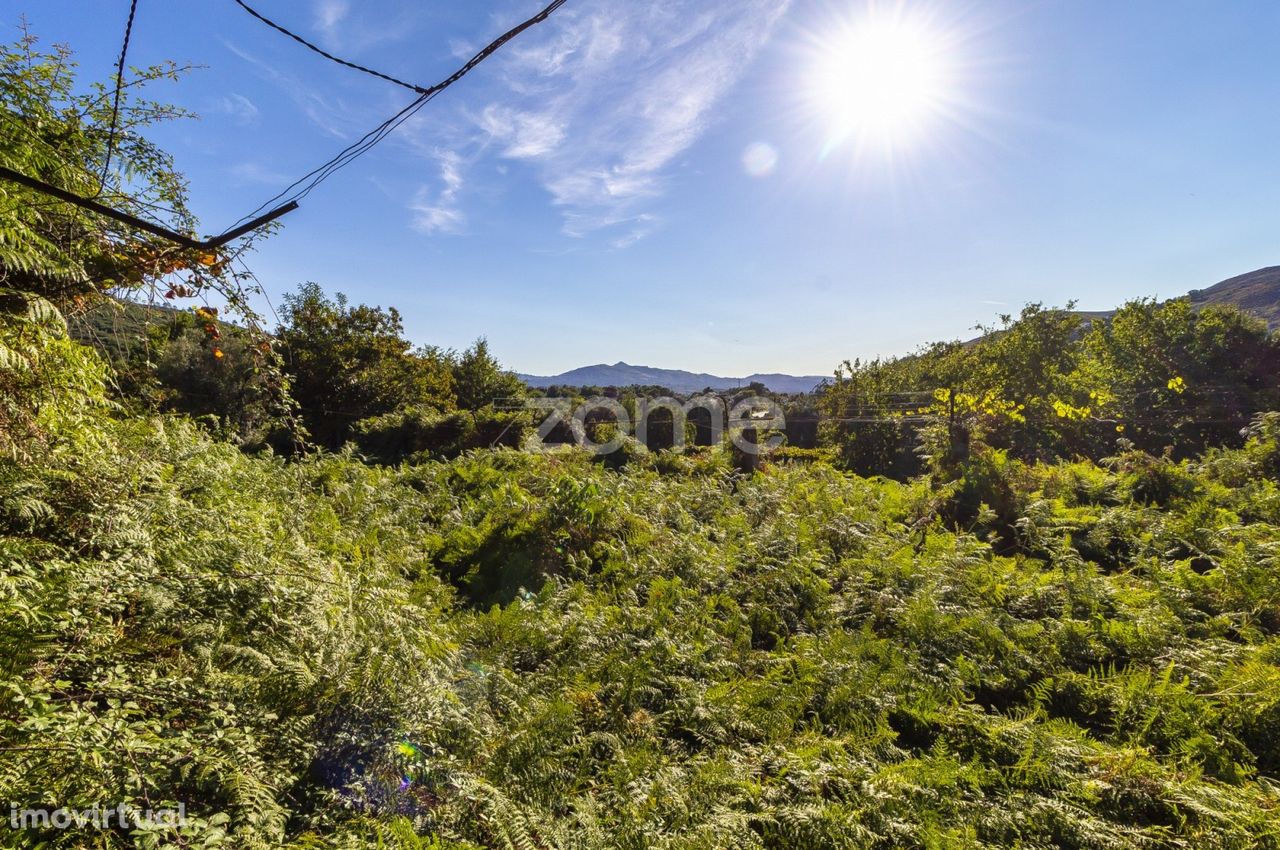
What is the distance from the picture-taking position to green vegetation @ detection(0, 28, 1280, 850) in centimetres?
224

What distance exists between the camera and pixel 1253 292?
7338 cm

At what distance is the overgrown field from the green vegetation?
0.02 meters

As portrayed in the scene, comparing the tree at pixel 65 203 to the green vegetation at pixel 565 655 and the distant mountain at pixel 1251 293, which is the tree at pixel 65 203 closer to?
the green vegetation at pixel 565 655

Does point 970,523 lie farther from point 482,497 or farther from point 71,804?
point 71,804

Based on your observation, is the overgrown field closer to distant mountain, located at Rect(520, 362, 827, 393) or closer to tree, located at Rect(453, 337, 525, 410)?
tree, located at Rect(453, 337, 525, 410)

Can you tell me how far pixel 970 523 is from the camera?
8.63 m

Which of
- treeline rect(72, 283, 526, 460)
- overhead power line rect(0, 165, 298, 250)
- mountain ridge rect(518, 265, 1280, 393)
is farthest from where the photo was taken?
mountain ridge rect(518, 265, 1280, 393)

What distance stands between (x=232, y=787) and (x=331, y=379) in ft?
66.3

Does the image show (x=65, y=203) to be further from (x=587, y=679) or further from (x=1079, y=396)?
(x=1079, y=396)

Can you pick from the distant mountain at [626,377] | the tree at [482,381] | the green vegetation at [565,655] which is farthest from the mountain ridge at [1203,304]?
the green vegetation at [565,655]

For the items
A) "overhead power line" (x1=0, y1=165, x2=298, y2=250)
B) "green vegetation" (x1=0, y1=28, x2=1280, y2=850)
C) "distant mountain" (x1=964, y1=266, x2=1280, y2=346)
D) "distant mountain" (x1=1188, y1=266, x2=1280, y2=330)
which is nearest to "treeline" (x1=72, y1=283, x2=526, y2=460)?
"green vegetation" (x1=0, y1=28, x2=1280, y2=850)

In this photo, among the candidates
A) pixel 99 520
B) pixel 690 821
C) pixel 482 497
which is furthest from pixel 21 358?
pixel 482 497

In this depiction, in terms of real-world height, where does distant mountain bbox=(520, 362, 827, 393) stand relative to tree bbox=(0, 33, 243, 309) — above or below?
above

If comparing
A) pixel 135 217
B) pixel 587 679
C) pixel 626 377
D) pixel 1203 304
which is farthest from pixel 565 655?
pixel 626 377
